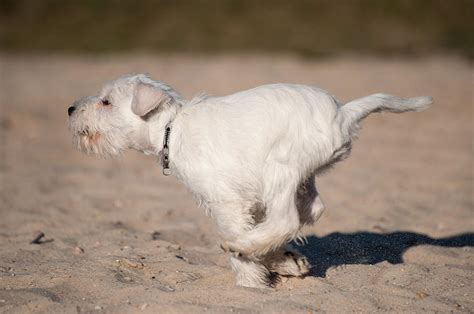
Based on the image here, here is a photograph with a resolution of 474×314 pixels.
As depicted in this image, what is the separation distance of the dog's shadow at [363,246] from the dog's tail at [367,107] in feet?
4.86

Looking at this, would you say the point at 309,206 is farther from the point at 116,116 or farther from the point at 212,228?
the point at 212,228

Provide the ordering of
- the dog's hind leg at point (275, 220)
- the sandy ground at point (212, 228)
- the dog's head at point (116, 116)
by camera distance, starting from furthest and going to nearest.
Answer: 1. the dog's head at point (116, 116)
2. the sandy ground at point (212, 228)
3. the dog's hind leg at point (275, 220)

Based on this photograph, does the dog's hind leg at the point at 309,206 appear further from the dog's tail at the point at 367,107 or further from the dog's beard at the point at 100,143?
the dog's beard at the point at 100,143

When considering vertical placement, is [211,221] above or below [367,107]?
below

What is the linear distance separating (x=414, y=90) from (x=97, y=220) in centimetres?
1015

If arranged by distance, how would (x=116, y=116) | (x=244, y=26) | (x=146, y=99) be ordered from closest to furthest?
(x=146, y=99), (x=116, y=116), (x=244, y=26)

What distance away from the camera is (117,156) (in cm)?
640

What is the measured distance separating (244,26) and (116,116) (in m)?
23.9

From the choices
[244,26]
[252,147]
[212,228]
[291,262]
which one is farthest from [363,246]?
[244,26]

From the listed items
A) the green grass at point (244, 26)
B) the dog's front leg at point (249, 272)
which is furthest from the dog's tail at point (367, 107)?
the green grass at point (244, 26)

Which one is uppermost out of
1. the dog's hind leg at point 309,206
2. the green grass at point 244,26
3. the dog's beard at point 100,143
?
the dog's beard at point 100,143

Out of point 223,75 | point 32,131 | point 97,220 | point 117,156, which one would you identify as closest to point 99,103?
point 117,156

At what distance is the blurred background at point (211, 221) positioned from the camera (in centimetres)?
588

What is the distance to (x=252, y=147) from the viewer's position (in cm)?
566
